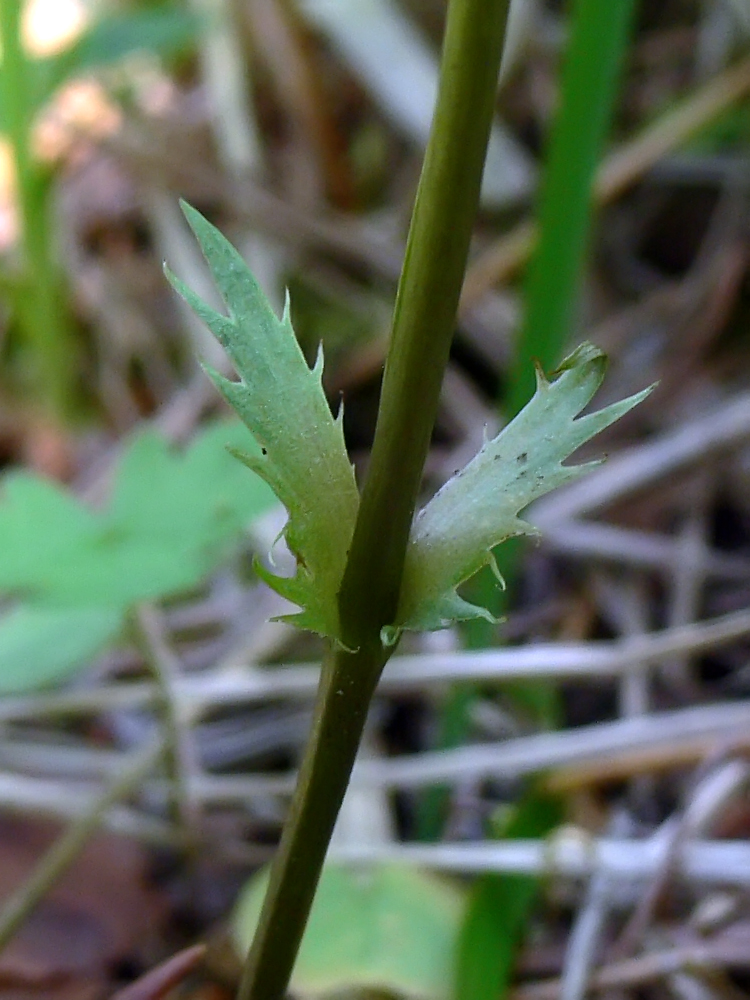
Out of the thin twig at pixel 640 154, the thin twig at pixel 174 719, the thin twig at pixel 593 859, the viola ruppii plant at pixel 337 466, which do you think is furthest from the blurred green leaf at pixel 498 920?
the thin twig at pixel 640 154

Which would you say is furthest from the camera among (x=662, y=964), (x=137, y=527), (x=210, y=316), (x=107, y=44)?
(x=107, y=44)

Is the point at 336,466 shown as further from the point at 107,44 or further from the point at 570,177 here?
the point at 107,44

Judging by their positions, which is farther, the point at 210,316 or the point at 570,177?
the point at 570,177

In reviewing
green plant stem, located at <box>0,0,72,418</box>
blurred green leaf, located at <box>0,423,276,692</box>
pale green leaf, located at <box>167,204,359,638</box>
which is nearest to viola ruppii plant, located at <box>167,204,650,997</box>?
pale green leaf, located at <box>167,204,359,638</box>

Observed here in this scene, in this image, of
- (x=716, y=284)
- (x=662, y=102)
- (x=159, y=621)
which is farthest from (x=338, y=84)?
(x=159, y=621)

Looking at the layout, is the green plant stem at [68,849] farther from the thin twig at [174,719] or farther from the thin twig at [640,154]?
the thin twig at [640,154]

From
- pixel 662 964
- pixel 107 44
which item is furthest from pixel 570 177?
pixel 107 44

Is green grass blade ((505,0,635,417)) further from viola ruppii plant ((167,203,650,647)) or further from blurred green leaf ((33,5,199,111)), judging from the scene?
blurred green leaf ((33,5,199,111))

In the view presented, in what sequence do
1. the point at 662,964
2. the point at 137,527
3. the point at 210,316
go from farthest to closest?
the point at 137,527 → the point at 662,964 → the point at 210,316
